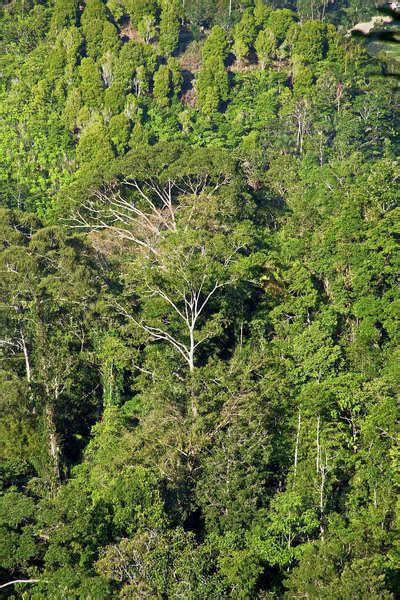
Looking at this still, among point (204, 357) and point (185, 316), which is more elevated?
point (185, 316)

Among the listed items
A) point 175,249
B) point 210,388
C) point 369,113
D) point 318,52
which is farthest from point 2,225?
point 318,52

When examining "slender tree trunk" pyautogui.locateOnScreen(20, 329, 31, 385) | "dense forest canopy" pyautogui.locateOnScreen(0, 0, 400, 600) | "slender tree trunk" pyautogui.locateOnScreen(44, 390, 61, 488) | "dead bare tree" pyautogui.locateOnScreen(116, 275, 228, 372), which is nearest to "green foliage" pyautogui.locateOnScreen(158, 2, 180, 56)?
"dense forest canopy" pyautogui.locateOnScreen(0, 0, 400, 600)

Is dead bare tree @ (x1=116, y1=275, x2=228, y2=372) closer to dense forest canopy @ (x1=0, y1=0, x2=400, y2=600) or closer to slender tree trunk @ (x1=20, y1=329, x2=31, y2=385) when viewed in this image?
dense forest canopy @ (x1=0, y1=0, x2=400, y2=600)

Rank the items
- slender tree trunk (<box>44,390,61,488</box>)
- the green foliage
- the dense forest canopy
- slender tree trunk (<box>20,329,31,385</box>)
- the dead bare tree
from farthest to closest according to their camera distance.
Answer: the green foliage → slender tree trunk (<box>20,329,31,385</box>) → the dead bare tree → slender tree trunk (<box>44,390,61,488</box>) → the dense forest canopy

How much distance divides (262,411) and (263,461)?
1681 mm

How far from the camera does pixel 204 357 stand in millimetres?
25094

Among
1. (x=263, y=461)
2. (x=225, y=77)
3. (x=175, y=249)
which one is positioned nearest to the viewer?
(x=263, y=461)

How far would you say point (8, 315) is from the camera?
25844mm

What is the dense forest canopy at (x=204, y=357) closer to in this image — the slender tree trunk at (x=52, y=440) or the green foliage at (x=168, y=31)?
the slender tree trunk at (x=52, y=440)

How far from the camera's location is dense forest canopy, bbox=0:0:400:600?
16.3 metres

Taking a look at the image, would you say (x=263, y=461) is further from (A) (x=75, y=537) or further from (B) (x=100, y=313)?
(B) (x=100, y=313)

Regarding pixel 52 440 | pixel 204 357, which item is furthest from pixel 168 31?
pixel 52 440

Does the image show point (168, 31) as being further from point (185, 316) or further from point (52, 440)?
point (52, 440)

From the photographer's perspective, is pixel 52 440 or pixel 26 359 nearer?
pixel 52 440
